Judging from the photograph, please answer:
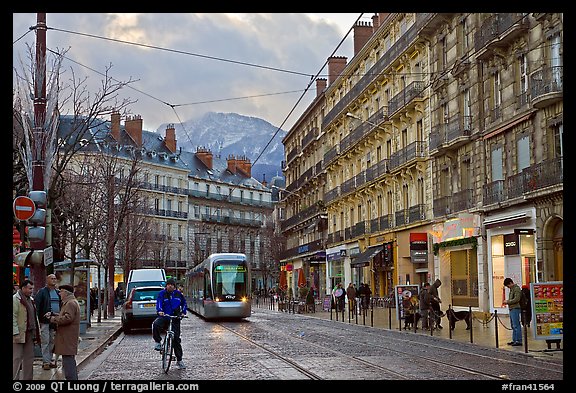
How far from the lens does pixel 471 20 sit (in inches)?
1446

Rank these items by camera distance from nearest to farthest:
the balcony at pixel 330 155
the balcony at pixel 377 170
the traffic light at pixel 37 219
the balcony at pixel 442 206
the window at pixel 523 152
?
the traffic light at pixel 37 219 → the window at pixel 523 152 → the balcony at pixel 442 206 → the balcony at pixel 377 170 → the balcony at pixel 330 155

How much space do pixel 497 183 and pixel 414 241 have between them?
947 centimetres

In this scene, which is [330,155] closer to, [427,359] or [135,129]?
[135,129]

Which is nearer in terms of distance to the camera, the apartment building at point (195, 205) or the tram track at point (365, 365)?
the tram track at point (365, 365)

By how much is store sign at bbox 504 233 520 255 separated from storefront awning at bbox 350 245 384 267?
16510mm

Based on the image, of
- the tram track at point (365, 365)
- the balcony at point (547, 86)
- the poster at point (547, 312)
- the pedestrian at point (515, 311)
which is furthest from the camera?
the balcony at point (547, 86)

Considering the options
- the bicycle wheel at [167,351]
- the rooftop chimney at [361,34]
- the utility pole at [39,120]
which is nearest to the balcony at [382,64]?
the rooftop chimney at [361,34]

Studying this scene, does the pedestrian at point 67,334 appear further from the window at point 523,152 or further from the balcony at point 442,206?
the balcony at point 442,206

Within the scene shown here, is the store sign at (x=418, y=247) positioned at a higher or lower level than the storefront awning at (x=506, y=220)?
lower

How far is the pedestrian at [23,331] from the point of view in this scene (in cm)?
1303

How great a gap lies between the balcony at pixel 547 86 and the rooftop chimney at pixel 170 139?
224 feet

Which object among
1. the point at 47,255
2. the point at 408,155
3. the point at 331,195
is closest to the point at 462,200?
the point at 408,155

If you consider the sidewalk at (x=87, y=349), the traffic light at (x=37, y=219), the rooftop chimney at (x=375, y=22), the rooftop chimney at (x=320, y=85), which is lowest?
the sidewalk at (x=87, y=349)
